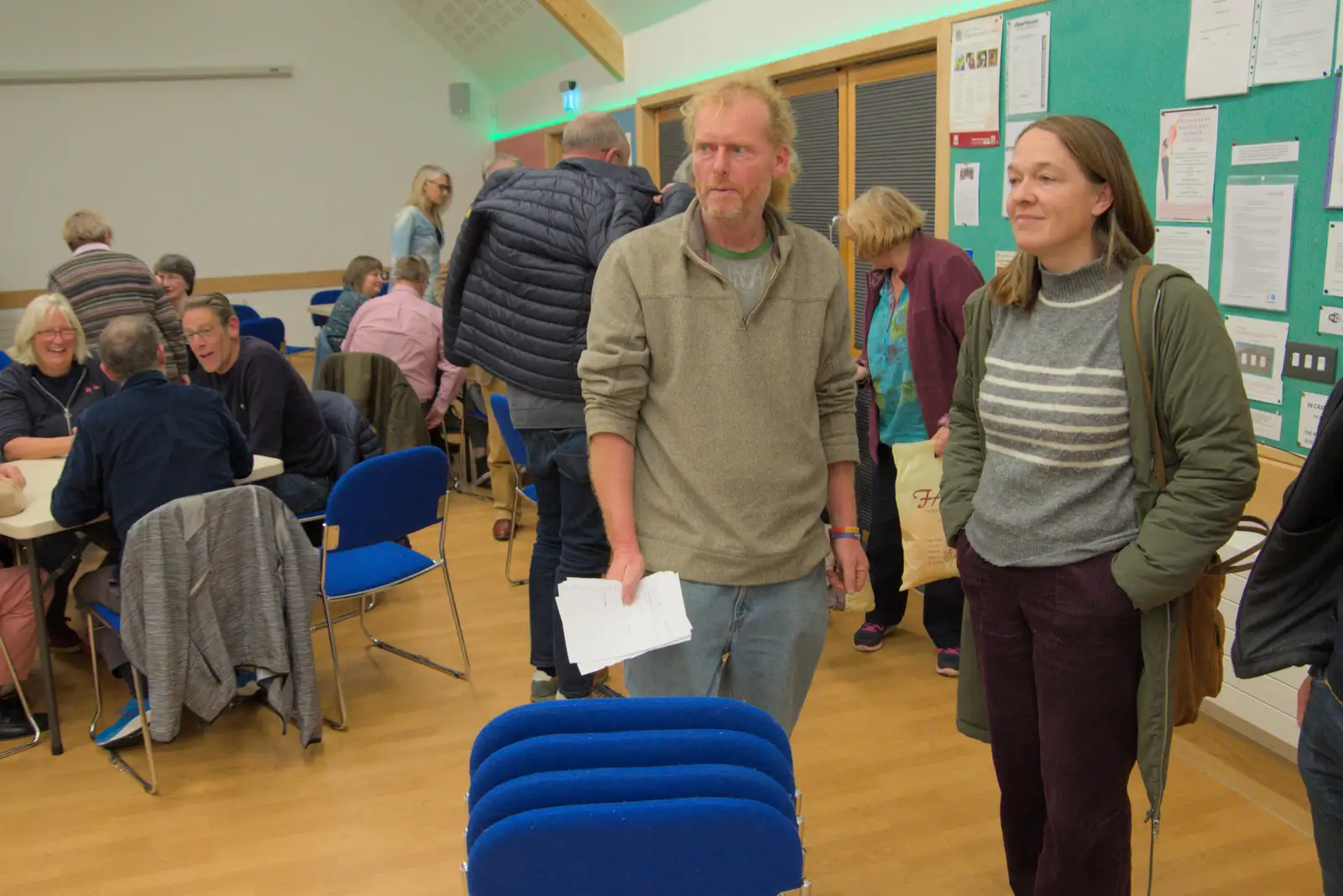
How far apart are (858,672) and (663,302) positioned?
90.5 inches

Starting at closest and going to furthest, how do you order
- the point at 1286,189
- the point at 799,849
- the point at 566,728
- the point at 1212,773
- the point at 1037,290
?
the point at 799,849 < the point at 566,728 < the point at 1037,290 < the point at 1286,189 < the point at 1212,773

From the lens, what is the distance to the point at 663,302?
5.72ft

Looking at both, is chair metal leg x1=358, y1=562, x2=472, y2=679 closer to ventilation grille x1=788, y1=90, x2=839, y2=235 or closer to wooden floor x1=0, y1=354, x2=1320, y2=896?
wooden floor x1=0, y1=354, x2=1320, y2=896

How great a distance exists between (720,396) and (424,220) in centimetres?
527

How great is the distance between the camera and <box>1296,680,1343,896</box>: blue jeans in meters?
1.34

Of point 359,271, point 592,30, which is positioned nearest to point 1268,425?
point 359,271

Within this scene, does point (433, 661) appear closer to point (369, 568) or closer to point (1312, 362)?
point (369, 568)

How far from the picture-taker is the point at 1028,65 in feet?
11.7

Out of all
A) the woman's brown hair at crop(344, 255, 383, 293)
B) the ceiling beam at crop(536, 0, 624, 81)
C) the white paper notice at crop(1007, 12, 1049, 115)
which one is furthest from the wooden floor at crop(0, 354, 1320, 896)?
the ceiling beam at crop(536, 0, 624, 81)

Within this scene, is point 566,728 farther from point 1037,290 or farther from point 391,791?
point 391,791

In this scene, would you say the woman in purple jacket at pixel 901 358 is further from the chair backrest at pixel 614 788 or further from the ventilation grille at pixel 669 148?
the ventilation grille at pixel 669 148

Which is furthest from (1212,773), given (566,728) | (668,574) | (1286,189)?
(566,728)

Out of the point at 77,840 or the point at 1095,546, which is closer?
the point at 1095,546

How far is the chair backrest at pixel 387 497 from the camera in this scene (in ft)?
11.0
